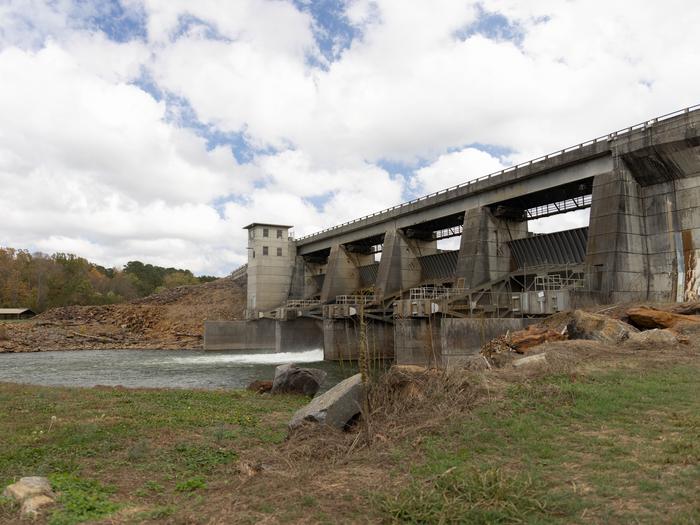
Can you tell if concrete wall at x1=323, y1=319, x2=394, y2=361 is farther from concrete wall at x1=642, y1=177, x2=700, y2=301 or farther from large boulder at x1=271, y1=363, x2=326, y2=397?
large boulder at x1=271, y1=363, x2=326, y2=397

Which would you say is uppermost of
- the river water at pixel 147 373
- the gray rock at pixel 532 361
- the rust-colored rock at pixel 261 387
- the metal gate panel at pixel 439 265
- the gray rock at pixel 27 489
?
the metal gate panel at pixel 439 265

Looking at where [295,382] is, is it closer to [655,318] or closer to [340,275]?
[655,318]

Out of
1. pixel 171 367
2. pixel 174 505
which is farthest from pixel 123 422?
pixel 171 367

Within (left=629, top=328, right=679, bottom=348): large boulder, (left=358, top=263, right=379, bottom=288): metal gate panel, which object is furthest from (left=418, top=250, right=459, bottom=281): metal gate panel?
(left=629, top=328, right=679, bottom=348): large boulder

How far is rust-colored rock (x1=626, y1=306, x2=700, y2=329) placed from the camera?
21.3 meters

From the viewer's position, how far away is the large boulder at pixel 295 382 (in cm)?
1652

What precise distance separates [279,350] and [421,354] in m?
25.6

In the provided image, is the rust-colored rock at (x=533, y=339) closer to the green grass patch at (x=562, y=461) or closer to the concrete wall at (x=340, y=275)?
the green grass patch at (x=562, y=461)

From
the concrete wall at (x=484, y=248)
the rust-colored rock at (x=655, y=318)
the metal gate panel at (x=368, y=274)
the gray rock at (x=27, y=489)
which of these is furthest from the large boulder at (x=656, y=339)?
the metal gate panel at (x=368, y=274)

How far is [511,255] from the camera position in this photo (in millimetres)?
42125

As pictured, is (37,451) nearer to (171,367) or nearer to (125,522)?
(125,522)

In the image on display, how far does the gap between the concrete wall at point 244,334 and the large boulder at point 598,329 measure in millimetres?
46182

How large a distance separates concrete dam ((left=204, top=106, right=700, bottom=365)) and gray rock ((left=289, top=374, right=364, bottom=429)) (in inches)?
38.8

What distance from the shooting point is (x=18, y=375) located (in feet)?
108
